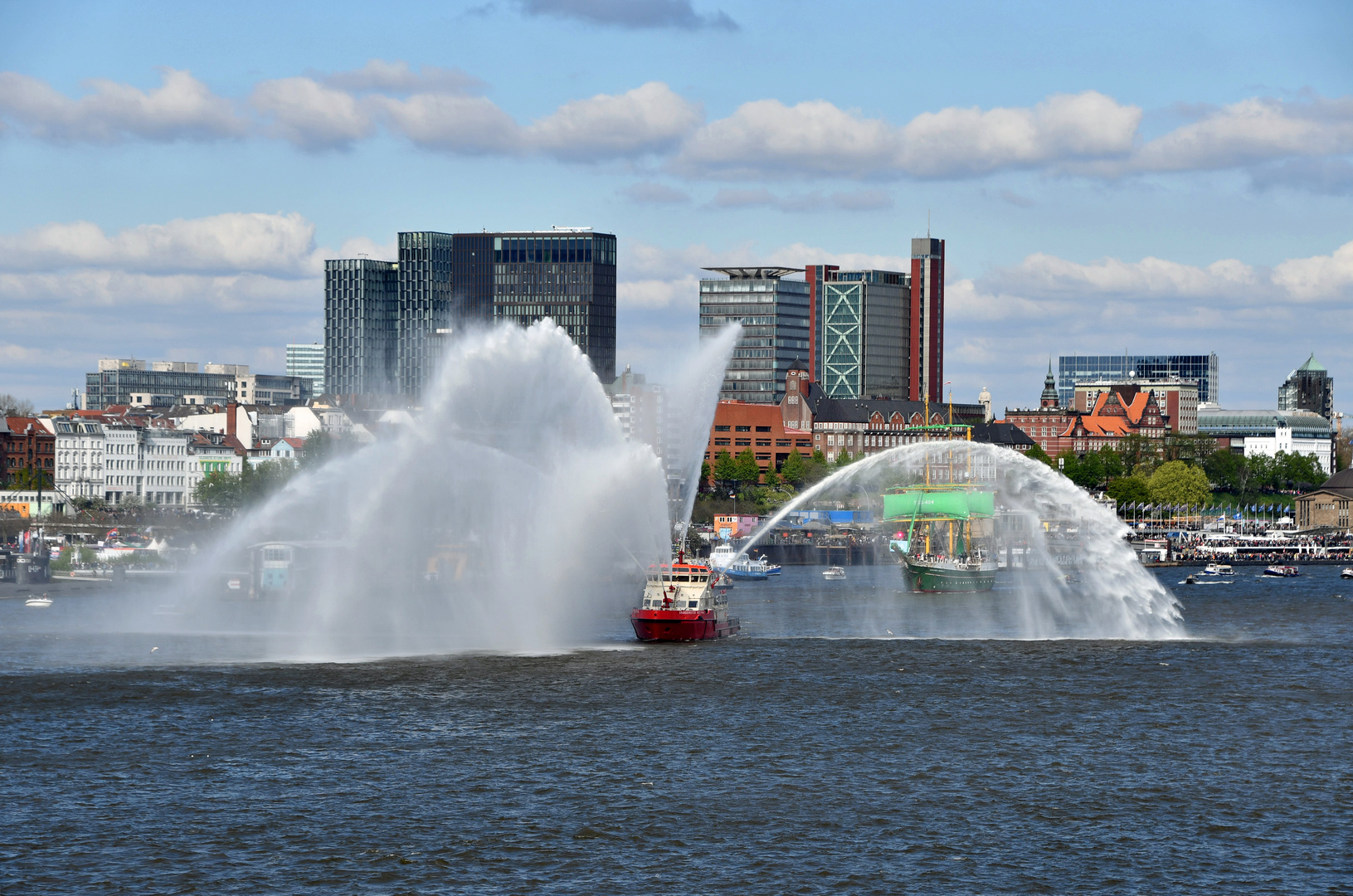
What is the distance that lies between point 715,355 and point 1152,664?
27.6m

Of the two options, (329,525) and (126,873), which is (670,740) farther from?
(329,525)

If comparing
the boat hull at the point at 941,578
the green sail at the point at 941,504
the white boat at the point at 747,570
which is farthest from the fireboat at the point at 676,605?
the white boat at the point at 747,570

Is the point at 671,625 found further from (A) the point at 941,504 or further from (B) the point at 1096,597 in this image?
(A) the point at 941,504

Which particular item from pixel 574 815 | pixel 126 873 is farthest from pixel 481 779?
pixel 126 873

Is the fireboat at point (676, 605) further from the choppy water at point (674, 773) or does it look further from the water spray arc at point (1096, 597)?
the water spray arc at point (1096, 597)

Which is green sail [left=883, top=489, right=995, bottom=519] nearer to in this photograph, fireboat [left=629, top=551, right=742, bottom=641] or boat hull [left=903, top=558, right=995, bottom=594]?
boat hull [left=903, top=558, right=995, bottom=594]

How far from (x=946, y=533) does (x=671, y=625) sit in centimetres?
10061

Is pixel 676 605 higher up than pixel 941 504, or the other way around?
pixel 941 504

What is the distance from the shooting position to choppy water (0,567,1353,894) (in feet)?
140

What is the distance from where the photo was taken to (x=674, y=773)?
54.8m

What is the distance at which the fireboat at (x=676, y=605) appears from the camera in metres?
91.2

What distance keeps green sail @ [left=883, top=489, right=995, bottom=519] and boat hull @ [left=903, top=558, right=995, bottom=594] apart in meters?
10.0

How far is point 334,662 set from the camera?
81.7 m

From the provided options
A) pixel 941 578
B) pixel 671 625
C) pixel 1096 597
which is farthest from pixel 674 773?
pixel 941 578
